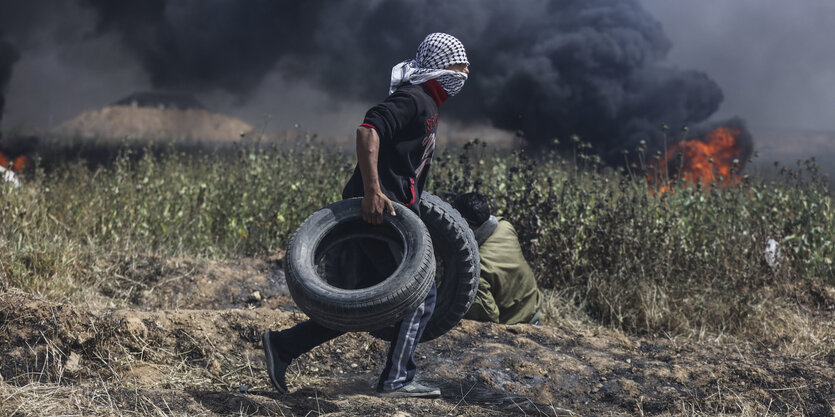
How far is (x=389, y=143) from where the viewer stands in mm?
3436

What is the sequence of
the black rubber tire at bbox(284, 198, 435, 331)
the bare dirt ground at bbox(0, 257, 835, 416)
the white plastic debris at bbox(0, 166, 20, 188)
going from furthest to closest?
the white plastic debris at bbox(0, 166, 20, 188) → the bare dirt ground at bbox(0, 257, 835, 416) → the black rubber tire at bbox(284, 198, 435, 331)

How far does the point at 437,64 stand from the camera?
3504 millimetres

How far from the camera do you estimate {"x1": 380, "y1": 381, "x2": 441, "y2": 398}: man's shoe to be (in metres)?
3.56

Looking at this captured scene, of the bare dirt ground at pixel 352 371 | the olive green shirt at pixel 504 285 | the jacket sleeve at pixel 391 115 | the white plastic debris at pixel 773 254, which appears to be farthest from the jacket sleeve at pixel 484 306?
the white plastic debris at pixel 773 254

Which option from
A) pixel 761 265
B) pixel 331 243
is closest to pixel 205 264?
pixel 331 243

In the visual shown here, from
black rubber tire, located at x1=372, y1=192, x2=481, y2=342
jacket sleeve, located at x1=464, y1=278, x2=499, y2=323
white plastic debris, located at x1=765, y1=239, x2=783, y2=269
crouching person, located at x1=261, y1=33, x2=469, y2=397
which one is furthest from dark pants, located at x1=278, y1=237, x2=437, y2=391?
white plastic debris, located at x1=765, y1=239, x2=783, y2=269

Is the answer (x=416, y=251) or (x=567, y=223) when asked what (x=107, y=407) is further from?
(x=567, y=223)

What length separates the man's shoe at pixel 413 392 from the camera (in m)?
3.56

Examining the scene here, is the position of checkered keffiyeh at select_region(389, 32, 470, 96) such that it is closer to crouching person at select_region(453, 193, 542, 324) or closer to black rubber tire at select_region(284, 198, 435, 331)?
black rubber tire at select_region(284, 198, 435, 331)

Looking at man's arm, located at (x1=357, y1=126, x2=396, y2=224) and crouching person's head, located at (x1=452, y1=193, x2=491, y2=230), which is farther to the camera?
crouching person's head, located at (x1=452, y1=193, x2=491, y2=230)

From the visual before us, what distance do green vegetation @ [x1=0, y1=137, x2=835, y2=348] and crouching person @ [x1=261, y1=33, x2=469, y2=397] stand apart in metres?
2.31

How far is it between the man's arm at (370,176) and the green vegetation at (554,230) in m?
2.66

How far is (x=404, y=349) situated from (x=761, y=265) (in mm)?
4258

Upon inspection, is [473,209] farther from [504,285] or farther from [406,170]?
[406,170]
